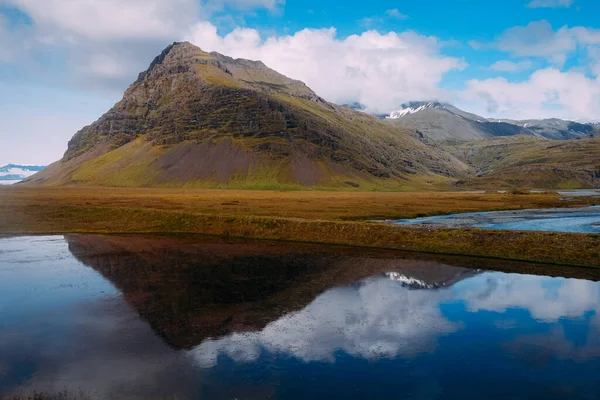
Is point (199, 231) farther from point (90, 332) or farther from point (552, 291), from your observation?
point (552, 291)

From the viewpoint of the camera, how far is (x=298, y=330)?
32.6 metres

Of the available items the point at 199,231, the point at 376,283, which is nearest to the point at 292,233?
the point at 199,231

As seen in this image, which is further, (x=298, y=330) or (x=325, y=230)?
(x=325, y=230)

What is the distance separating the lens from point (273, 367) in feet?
85.9

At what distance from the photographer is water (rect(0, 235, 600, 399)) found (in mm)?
24234

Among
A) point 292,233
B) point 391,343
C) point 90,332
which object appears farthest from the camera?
point 292,233

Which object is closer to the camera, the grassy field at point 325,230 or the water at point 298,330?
the water at point 298,330

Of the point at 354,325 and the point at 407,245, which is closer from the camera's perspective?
the point at 354,325

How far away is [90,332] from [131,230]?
2322 inches

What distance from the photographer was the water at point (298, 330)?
24.2 meters

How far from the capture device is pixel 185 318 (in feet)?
116

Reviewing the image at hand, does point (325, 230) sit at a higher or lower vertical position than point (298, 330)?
higher

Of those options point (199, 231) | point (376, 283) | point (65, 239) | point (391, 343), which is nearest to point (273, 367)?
point (391, 343)

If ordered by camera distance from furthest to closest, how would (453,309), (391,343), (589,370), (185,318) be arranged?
1. (453,309)
2. (185,318)
3. (391,343)
4. (589,370)
